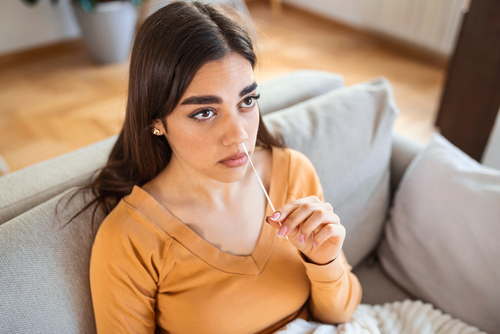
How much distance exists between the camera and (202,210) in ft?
3.20

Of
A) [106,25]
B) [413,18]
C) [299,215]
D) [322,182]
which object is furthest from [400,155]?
[106,25]

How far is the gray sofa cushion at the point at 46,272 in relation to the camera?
81cm

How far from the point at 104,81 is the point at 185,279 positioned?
2882 millimetres

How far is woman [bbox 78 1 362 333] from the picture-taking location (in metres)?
0.79

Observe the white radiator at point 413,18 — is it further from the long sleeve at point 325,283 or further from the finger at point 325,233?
the finger at point 325,233

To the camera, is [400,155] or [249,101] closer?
[249,101]

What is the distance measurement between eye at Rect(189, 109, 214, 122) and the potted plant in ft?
9.22

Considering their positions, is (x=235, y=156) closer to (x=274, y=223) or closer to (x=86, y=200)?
(x=274, y=223)

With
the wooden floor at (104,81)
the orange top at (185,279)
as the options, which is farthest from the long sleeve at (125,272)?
the wooden floor at (104,81)

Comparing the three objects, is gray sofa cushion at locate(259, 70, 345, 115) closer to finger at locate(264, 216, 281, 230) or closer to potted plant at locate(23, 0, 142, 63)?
finger at locate(264, 216, 281, 230)

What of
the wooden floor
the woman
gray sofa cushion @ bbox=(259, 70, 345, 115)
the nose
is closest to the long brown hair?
the woman

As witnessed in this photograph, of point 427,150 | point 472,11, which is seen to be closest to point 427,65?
point 472,11

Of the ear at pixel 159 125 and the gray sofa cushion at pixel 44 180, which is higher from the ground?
the ear at pixel 159 125

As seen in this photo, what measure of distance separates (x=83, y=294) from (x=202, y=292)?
259mm
